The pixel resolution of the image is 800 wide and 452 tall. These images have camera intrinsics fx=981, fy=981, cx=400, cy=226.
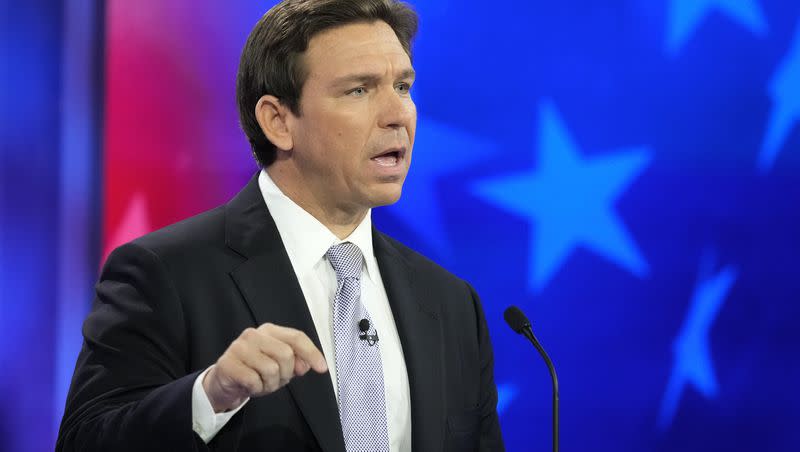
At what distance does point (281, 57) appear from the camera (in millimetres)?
2002

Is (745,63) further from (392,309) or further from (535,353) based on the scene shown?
(392,309)

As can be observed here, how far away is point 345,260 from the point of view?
1938 millimetres

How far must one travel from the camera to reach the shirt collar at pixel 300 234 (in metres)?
1.91

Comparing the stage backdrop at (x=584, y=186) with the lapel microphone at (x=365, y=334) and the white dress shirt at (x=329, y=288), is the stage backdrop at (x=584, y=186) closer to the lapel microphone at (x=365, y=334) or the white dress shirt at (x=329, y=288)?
the white dress shirt at (x=329, y=288)

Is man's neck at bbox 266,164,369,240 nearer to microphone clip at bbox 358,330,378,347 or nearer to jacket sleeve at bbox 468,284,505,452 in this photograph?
microphone clip at bbox 358,330,378,347

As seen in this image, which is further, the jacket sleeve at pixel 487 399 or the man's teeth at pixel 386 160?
the jacket sleeve at pixel 487 399

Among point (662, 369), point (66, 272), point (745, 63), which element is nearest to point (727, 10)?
point (745, 63)

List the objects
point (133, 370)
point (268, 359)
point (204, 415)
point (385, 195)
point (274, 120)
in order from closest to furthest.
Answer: point (268, 359)
point (204, 415)
point (133, 370)
point (385, 195)
point (274, 120)

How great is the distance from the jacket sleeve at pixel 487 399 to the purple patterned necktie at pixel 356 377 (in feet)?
1.18

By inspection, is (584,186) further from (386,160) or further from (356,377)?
(356,377)

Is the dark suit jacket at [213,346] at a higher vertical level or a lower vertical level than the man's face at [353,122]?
lower

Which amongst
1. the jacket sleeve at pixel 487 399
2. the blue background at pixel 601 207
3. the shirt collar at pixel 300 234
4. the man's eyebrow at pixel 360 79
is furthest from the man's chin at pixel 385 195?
the blue background at pixel 601 207

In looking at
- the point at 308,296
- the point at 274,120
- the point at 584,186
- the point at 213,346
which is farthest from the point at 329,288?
Answer: the point at 584,186

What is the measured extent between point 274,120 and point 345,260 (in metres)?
0.34
